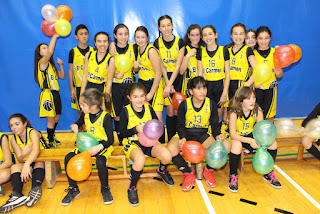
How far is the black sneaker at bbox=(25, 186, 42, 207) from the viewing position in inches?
98.8

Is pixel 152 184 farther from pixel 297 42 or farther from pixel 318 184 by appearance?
pixel 297 42

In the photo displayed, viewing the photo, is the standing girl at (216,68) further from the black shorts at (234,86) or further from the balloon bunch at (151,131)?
the balloon bunch at (151,131)

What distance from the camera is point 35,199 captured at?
8.36 ft

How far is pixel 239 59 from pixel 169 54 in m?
0.85

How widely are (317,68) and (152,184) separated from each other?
3661mm

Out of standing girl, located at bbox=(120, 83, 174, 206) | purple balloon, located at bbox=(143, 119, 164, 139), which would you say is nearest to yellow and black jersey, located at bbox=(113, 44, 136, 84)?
standing girl, located at bbox=(120, 83, 174, 206)

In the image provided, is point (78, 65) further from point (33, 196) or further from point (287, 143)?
point (287, 143)

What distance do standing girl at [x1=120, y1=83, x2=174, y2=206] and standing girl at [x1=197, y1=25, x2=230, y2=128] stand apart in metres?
0.95

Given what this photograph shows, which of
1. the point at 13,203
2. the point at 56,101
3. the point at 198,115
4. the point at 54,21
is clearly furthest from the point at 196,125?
the point at 54,21

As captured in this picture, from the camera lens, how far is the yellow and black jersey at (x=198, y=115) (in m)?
2.81

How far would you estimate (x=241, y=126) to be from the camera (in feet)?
9.21

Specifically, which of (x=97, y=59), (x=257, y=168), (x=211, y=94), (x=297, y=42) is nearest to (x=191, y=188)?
(x=257, y=168)

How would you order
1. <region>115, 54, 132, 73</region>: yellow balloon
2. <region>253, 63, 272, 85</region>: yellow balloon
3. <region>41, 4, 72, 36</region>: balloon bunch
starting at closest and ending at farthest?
<region>253, 63, 272, 85</region>: yellow balloon < <region>115, 54, 132, 73</region>: yellow balloon < <region>41, 4, 72, 36</region>: balloon bunch

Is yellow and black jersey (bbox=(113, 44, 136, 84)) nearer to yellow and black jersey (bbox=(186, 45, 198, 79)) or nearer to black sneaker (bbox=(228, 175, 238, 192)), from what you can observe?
yellow and black jersey (bbox=(186, 45, 198, 79))
